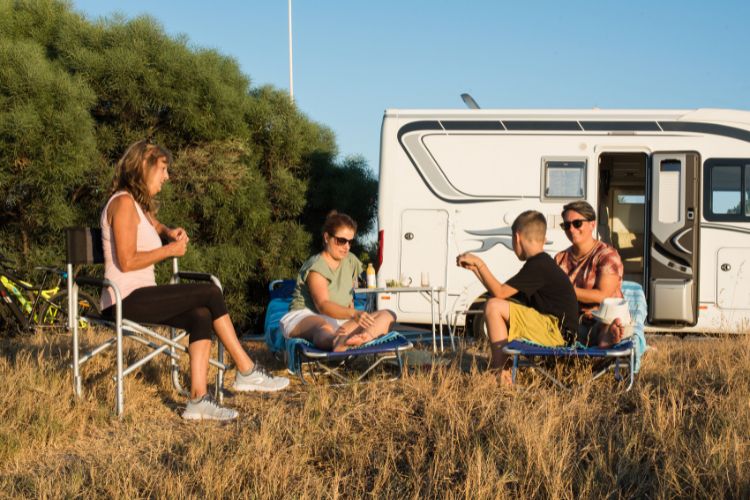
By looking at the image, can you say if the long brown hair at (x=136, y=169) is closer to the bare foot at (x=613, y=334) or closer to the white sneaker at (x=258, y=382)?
the white sneaker at (x=258, y=382)

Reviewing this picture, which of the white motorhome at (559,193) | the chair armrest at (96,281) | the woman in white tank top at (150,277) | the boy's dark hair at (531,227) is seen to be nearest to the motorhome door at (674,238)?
the white motorhome at (559,193)

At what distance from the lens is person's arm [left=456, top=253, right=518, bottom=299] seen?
4.41 meters

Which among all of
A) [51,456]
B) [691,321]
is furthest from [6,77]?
[691,321]

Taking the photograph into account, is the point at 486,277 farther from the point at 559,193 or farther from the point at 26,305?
the point at 26,305

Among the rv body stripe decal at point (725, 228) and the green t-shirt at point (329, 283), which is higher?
the rv body stripe decal at point (725, 228)

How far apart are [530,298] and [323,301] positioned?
120 centimetres

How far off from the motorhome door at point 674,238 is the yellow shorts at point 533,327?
3397mm

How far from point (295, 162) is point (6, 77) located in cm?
371

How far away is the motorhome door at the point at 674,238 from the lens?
7.55 meters

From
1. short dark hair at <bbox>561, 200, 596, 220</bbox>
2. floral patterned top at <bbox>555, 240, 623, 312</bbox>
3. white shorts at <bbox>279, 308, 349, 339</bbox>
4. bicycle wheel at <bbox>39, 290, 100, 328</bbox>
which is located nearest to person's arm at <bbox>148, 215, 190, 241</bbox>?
white shorts at <bbox>279, 308, 349, 339</bbox>

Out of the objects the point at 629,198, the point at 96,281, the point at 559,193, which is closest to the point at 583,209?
the point at 96,281

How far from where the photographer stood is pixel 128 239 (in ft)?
13.0

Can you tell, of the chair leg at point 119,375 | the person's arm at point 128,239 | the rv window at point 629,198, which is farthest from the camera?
the rv window at point 629,198

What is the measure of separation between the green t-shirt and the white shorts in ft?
0.22
